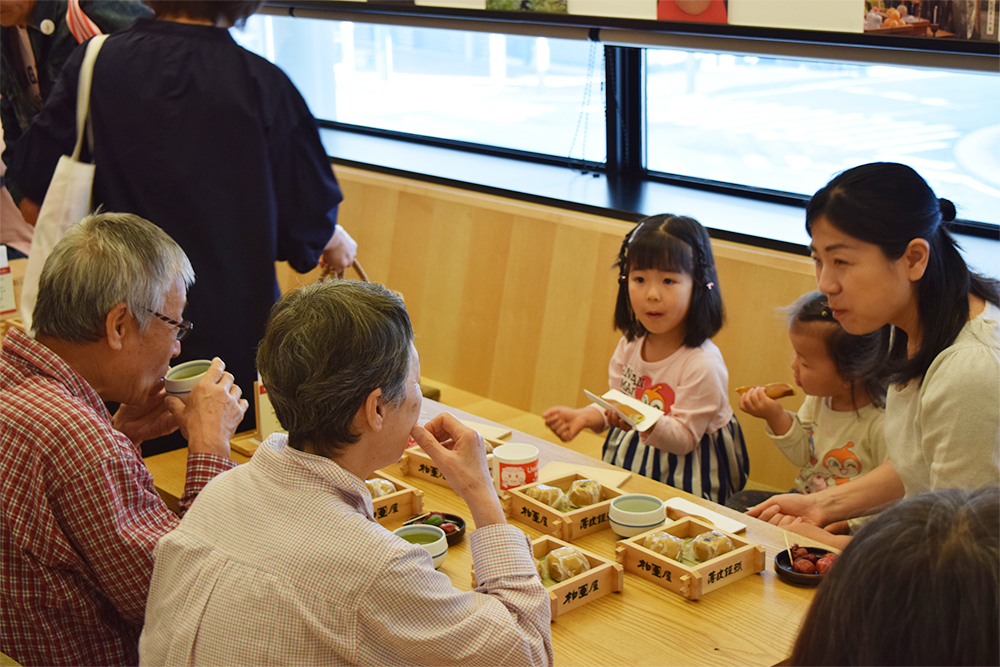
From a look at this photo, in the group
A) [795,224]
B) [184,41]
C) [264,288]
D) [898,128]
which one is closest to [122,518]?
[264,288]

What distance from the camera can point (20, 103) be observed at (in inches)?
131

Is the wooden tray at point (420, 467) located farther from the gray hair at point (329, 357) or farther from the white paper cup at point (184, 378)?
the gray hair at point (329, 357)

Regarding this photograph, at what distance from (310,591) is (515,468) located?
0.86 m

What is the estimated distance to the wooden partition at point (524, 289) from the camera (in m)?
3.00

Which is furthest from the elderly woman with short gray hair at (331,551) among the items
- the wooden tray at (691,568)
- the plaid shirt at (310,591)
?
the wooden tray at (691,568)

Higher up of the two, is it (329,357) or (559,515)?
(329,357)

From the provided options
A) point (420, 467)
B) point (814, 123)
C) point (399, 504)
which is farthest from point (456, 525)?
point (814, 123)

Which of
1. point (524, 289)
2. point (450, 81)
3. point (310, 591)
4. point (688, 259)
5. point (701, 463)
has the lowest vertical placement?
point (701, 463)

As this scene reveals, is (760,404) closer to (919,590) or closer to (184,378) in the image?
(184,378)

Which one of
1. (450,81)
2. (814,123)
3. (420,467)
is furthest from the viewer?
(450,81)

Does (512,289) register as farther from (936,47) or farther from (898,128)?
(936,47)

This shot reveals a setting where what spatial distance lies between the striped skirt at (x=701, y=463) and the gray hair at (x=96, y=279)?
144 cm

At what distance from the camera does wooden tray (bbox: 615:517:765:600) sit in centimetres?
159

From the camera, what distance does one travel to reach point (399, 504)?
6.23 feet
